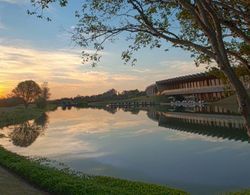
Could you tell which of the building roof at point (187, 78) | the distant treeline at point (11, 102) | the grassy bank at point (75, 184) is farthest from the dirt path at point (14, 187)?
the distant treeline at point (11, 102)

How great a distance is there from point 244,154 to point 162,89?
123m

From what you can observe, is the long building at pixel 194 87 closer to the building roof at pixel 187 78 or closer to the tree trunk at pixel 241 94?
the building roof at pixel 187 78

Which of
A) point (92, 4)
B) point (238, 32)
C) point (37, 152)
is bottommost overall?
point (37, 152)

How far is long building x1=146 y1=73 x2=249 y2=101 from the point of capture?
102m

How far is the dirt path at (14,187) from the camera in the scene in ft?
49.7

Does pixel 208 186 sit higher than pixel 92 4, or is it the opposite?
pixel 92 4

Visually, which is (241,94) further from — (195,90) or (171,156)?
(195,90)

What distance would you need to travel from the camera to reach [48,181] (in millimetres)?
16484

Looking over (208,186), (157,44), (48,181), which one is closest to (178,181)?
(208,186)

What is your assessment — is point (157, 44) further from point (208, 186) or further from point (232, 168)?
point (232, 168)

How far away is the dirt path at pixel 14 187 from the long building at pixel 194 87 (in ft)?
246

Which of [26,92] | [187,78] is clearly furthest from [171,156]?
[26,92]

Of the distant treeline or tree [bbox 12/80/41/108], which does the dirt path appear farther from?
the distant treeline

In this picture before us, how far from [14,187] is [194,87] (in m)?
104
